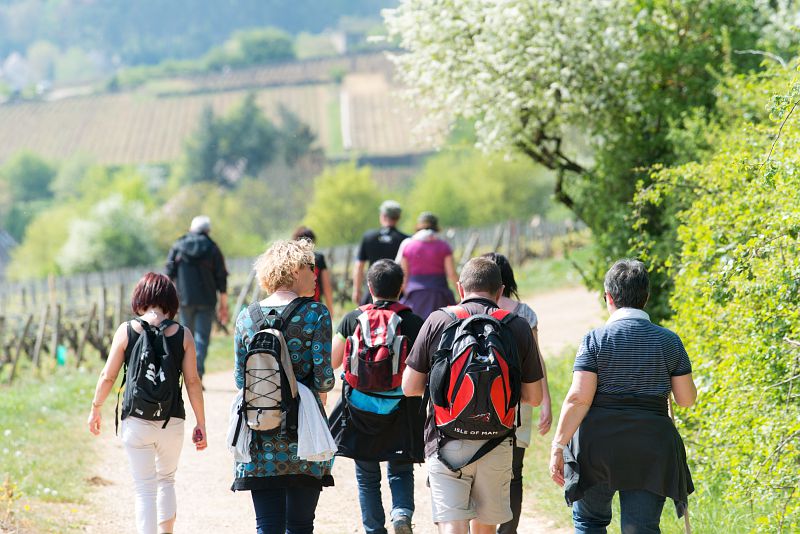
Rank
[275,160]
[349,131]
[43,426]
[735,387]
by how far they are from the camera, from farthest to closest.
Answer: [349,131] → [275,160] → [43,426] → [735,387]

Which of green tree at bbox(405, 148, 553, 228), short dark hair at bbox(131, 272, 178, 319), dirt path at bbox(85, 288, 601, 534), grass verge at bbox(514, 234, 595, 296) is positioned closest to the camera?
short dark hair at bbox(131, 272, 178, 319)

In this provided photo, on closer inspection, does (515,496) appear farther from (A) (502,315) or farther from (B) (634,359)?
(B) (634,359)

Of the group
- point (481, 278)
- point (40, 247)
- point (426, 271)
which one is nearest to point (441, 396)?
point (481, 278)

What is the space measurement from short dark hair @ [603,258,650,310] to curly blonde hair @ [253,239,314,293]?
4.71 ft

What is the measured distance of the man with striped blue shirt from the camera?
475cm

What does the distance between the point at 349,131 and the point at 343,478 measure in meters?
146

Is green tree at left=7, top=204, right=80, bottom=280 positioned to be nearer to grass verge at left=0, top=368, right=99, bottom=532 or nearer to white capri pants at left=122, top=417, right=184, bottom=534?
grass verge at left=0, top=368, right=99, bottom=532

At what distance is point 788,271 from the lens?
609cm

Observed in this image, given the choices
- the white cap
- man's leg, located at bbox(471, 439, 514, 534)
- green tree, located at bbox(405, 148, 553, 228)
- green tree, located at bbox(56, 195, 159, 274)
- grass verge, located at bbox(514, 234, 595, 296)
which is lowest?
man's leg, located at bbox(471, 439, 514, 534)

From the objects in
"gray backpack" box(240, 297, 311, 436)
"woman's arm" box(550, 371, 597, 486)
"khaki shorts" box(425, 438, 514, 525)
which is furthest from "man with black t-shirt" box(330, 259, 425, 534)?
"woman's arm" box(550, 371, 597, 486)

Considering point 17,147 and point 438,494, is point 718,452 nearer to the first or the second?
point 438,494

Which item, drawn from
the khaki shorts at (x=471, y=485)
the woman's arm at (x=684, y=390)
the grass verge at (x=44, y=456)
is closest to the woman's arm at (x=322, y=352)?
the khaki shorts at (x=471, y=485)

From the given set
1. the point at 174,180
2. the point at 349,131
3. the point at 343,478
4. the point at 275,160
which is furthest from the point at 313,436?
the point at 349,131

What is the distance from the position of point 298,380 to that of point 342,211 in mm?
78591
